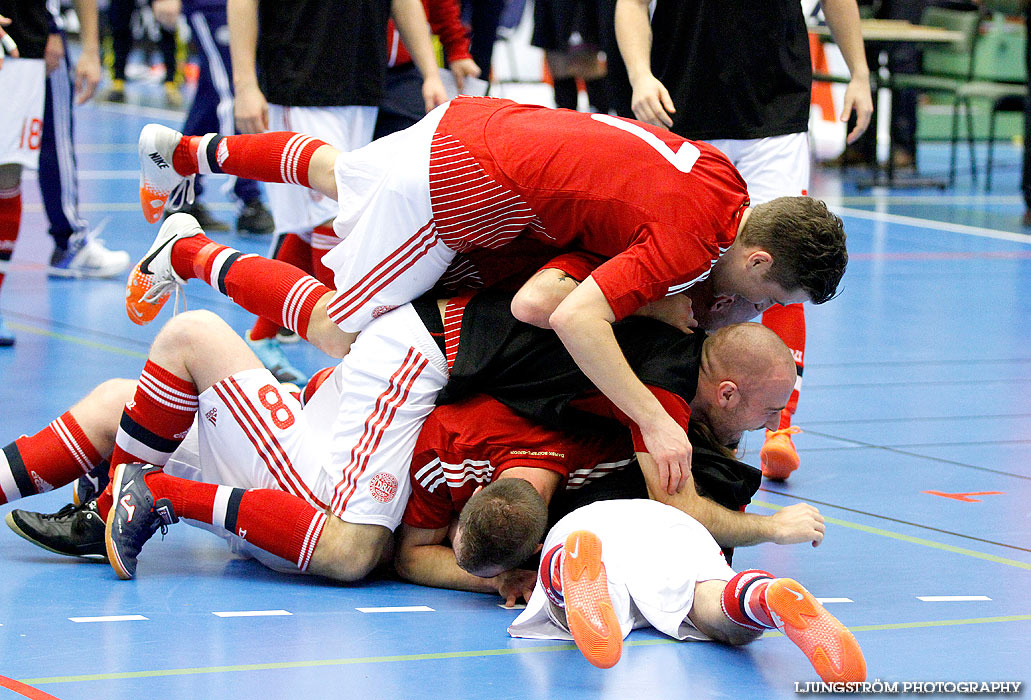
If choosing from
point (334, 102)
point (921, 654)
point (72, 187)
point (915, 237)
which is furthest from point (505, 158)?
point (915, 237)

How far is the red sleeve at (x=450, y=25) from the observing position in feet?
20.0

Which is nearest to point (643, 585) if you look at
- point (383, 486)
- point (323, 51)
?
point (383, 486)

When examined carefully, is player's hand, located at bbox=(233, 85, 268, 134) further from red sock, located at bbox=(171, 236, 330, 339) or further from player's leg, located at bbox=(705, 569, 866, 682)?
player's leg, located at bbox=(705, 569, 866, 682)

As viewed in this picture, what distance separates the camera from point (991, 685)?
2.62 m

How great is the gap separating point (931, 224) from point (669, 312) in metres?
6.99

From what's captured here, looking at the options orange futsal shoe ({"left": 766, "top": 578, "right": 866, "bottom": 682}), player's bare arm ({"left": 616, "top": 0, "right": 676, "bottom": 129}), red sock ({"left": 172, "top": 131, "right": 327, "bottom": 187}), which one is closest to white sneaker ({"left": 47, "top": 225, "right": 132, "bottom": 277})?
red sock ({"left": 172, "top": 131, "right": 327, "bottom": 187})

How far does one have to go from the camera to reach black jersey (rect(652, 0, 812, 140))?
4.56 m

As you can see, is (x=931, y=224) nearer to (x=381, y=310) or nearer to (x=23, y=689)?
(x=381, y=310)

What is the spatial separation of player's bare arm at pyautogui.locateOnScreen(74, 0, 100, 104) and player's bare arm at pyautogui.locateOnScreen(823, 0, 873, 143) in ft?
11.1

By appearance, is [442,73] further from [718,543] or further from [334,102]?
[718,543]

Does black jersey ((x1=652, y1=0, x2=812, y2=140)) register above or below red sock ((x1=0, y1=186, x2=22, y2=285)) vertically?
above

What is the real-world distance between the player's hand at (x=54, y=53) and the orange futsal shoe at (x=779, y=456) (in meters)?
3.73

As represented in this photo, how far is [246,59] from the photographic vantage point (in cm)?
523

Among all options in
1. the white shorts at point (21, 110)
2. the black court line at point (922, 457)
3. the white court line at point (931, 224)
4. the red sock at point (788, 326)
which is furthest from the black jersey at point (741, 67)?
the white court line at point (931, 224)
